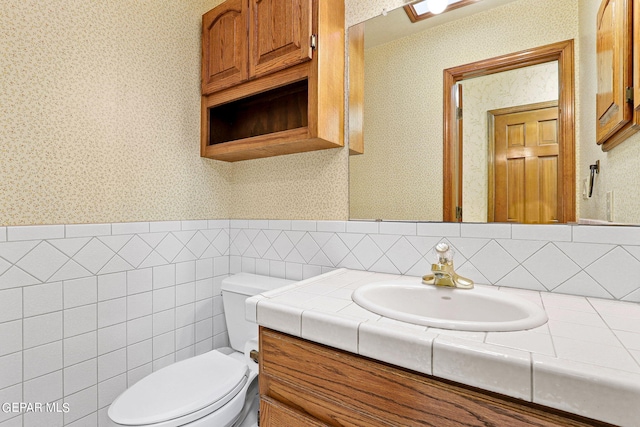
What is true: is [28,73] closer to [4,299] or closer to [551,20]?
[4,299]

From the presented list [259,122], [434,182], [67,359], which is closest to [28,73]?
[259,122]

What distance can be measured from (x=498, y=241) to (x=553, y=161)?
298mm

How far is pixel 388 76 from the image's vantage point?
127cm

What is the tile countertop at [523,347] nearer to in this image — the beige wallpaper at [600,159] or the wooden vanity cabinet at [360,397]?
the wooden vanity cabinet at [360,397]

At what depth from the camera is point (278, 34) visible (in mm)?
1289

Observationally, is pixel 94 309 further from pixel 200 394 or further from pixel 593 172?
pixel 593 172

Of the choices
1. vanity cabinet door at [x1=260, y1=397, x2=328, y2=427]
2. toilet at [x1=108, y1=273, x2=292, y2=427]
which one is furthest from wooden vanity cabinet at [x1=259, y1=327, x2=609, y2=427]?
toilet at [x1=108, y1=273, x2=292, y2=427]

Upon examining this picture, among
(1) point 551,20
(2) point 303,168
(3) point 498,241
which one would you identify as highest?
(1) point 551,20

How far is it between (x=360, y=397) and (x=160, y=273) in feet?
3.87

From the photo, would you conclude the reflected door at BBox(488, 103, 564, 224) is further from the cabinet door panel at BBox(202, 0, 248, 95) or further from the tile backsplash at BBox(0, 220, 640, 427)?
the cabinet door panel at BBox(202, 0, 248, 95)

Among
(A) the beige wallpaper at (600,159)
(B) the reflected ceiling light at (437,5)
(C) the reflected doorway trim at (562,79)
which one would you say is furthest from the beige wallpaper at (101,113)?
(A) the beige wallpaper at (600,159)

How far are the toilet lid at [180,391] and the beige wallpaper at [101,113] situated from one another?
685 mm

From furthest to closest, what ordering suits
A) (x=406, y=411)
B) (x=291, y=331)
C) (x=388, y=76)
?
1. (x=388, y=76)
2. (x=291, y=331)
3. (x=406, y=411)

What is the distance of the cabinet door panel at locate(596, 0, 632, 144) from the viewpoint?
82 cm
